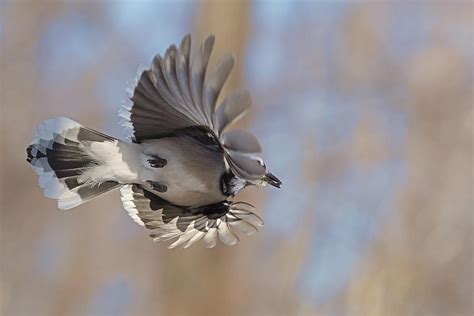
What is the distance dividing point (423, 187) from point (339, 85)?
888 millimetres

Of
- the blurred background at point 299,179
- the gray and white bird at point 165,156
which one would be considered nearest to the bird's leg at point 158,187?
the gray and white bird at point 165,156

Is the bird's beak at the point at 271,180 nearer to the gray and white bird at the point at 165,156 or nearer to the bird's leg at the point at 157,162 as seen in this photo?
the gray and white bird at the point at 165,156

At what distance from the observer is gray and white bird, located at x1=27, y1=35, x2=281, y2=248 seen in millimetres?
713

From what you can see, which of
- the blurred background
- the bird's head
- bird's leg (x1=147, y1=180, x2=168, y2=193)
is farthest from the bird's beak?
the blurred background

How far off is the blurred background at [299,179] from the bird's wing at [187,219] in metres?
2.15

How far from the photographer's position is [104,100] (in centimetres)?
403

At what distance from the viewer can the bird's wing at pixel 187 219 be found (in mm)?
887

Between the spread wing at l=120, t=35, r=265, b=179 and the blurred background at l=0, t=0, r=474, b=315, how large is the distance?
7.64 ft

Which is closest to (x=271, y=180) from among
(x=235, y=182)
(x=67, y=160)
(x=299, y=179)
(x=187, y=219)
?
(x=235, y=182)

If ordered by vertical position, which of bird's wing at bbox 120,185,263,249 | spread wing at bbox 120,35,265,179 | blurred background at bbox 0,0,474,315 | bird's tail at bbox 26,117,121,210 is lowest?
blurred background at bbox 0,0,474,315

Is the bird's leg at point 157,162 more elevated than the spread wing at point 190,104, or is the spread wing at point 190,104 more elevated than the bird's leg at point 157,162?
the spread wing at point 190,104

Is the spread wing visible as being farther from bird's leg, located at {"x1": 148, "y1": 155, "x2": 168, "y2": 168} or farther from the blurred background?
the blurred background

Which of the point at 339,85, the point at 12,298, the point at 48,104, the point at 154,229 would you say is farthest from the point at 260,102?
the point at 154,229

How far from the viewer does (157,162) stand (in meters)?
0.83
